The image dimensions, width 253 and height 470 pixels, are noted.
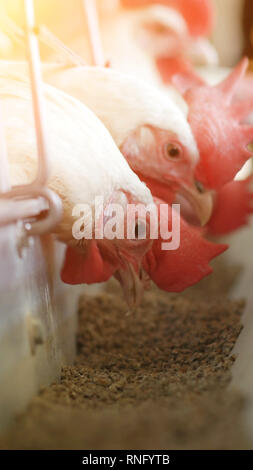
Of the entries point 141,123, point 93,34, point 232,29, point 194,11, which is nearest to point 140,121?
point 141,123

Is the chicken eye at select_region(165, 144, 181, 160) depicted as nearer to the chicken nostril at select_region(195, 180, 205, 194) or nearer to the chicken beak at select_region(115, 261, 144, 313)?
the chicken nostril at select_region(195, 180, 205, 194)

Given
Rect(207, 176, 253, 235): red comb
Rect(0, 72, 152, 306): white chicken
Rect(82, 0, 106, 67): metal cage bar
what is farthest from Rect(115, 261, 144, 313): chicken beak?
Rect(82, 0, 106, 67): metal cage bar

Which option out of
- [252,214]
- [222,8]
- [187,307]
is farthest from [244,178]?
[222,8]

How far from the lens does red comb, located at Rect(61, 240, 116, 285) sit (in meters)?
0.57

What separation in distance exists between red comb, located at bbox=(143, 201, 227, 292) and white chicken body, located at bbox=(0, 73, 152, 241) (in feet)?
0.25

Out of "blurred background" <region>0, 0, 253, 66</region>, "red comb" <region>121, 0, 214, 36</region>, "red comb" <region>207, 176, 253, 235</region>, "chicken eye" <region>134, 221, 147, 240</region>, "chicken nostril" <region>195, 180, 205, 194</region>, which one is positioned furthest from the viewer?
"blurred background" <region>0, 0, 253, 66</region>

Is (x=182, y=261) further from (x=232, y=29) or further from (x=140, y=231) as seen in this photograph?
(x=232, y=29)

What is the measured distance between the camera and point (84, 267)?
1.93ft

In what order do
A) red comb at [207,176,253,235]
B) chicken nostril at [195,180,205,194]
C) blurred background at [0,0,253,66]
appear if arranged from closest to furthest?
chicken nostril at [195,180,205,194], red comb at [207,176,253,235], blurred background at [0,0,253,66]

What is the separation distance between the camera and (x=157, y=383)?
0.53 metres

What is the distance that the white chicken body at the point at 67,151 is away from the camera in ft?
1.63

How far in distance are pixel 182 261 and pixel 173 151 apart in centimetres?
16

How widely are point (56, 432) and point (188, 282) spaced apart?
11.0 inches

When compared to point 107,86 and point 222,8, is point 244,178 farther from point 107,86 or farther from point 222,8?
point 222,8
